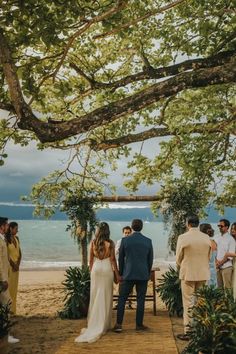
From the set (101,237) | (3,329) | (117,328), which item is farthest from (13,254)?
(3,329)

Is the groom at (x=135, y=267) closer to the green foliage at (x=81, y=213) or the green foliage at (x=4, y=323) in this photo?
the green foliage at (x=4, y=323)

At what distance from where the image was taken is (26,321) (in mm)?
11477

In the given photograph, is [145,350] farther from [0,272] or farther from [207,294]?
[0,272]

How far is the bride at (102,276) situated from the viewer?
999 cm

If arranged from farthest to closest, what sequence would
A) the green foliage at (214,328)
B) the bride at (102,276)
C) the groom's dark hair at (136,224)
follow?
1. the bride at (102,276)
2. the groom's dark hair at (136,224)
3. the green foliage at (214,328)

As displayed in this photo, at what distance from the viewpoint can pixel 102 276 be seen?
10.2m

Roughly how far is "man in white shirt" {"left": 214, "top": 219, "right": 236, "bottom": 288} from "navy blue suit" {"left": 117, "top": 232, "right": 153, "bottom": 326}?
2261 millimetres

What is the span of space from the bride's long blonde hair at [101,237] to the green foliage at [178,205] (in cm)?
490

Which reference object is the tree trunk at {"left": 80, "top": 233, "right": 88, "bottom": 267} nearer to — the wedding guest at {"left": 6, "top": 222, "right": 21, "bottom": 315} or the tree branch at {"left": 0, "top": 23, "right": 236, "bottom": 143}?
the wedding guest at {"left": 6, "top": 222, "right": 21, "bottom": 315}

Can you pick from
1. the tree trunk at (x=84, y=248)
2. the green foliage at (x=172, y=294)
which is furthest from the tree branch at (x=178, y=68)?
the tree trunk at (x=84, y=248)

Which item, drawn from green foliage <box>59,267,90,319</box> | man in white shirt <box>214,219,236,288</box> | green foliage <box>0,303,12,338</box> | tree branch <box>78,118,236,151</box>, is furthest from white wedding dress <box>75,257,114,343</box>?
tree branch <box>78,118,236,151</box>

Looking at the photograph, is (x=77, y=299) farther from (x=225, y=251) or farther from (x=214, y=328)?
(x=214, y=328)

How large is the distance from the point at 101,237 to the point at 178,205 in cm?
527

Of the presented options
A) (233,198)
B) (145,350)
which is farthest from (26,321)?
(233,198)
